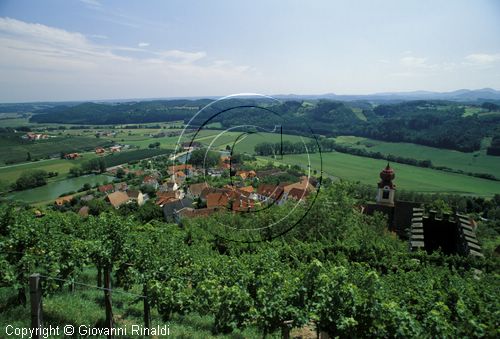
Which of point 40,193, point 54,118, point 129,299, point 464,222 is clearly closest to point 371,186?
point 464,222

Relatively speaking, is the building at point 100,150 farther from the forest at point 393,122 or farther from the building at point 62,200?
the building at point 62,200

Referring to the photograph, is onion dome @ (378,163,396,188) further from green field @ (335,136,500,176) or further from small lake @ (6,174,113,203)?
small lake @ (6,174,113,203)

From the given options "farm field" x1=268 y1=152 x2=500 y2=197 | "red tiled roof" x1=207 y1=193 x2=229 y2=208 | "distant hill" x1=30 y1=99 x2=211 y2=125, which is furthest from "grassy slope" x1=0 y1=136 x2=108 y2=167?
"red tiled roof" x1=207 y1=193 x2=229 y2=208

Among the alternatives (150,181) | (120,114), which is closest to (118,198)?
(150,181)

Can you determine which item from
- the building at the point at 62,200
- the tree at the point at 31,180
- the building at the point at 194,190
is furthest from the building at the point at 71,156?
the building at the point at 194,190

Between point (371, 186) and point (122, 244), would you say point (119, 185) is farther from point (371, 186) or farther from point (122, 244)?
point (122, 244)

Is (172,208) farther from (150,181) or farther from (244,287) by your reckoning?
(244,287)
